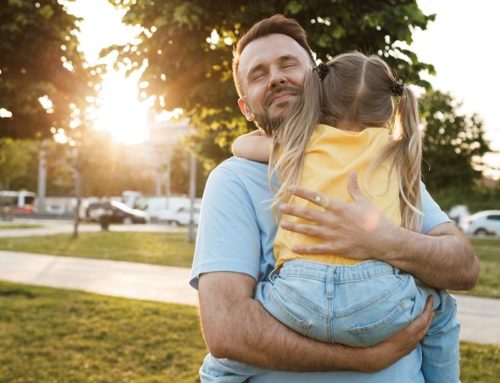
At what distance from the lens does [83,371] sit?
6.03 meters

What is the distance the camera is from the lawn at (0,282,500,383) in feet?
19.7

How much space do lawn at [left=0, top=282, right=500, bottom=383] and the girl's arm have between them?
431 centimetres

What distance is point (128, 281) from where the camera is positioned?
11.8 metres

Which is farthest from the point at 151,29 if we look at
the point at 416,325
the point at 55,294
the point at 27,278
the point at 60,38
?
the point at 27,278

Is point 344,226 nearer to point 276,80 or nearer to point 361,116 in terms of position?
point 361,116

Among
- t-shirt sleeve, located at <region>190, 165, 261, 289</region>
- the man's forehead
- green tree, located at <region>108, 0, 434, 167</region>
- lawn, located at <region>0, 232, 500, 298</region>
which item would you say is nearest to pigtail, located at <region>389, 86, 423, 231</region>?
t-shirt sleeve, located at <region>190, 165, 261, 289</region>

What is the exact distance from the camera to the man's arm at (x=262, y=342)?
63.5 inches

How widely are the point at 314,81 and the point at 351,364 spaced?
86 centimetres

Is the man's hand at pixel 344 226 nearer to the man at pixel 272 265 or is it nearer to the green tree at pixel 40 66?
the man at pixel 272 265

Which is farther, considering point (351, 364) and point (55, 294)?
point (55, 294)

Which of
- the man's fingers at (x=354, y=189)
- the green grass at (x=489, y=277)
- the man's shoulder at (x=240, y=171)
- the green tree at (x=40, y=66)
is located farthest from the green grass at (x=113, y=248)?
the man's fingers at (x=354, y=189)

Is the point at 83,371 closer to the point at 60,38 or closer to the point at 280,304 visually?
the point at 60,38

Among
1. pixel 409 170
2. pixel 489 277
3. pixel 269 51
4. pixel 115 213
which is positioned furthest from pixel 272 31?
pixel 115 213

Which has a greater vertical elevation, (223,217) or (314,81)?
(314,81)
